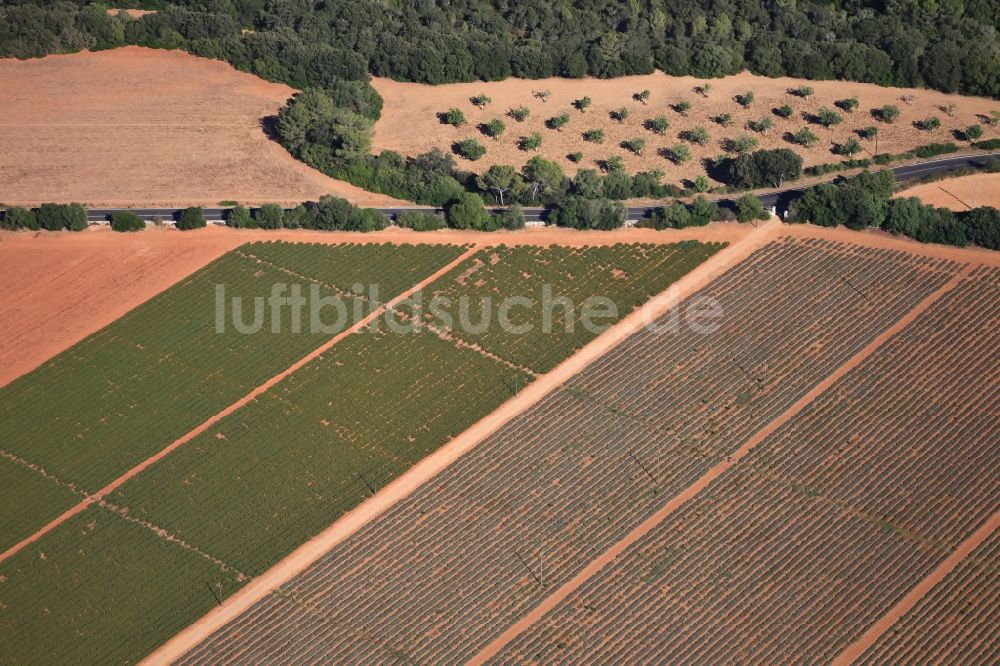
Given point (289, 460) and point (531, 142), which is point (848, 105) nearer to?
point (531, 142)

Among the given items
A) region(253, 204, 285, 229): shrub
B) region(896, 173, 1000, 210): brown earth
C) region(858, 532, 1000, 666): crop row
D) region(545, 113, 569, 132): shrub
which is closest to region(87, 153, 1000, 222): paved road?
region(896, 173, 1000, 210): brown earth

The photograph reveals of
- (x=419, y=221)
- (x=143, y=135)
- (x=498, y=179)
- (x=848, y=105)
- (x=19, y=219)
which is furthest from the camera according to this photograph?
(x=143, y=135)

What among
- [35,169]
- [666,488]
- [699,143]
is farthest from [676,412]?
[35,169]

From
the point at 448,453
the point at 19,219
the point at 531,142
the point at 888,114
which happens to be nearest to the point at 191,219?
the point at 19,219

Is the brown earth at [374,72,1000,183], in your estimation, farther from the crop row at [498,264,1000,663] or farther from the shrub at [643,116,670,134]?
the crop row at [498,264,1000,663]

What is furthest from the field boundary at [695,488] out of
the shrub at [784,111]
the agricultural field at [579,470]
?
the shrub at [784,111]

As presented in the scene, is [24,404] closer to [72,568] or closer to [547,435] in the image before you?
[72,568]
